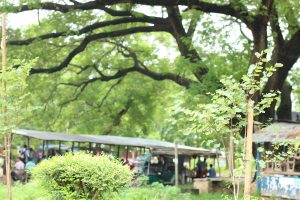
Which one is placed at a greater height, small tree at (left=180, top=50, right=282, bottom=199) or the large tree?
the large tree

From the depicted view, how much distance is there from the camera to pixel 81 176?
25.8 ft

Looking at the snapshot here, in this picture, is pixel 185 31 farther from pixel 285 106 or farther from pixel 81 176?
pixel 81 176

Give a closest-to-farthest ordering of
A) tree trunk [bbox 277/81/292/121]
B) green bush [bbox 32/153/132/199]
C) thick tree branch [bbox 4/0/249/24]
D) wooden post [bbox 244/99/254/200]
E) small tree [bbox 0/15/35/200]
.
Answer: wooden post [bbox 244/99/254/200], green bush [bbox 32/153/132/199], small tree [bbox 0/15/35/200], thick tree branch [bbox 4/0/249/24], tree trunk [bbox 277/81/292/121]

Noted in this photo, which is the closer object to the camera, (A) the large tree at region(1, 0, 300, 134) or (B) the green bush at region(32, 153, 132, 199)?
(B) the green bush at region(32, 153, 132, 199)

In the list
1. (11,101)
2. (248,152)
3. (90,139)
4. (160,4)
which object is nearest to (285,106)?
(90,139)

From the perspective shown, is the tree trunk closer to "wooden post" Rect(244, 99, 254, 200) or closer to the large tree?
the large tree

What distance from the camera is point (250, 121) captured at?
672 cm

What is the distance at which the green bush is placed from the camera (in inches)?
309

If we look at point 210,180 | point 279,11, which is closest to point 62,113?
point 210,180

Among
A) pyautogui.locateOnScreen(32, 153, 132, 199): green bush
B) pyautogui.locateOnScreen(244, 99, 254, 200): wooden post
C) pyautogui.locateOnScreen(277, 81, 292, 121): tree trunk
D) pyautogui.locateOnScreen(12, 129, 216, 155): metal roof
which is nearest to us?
pyautogui.locateOnScreen(244, 99, 254, 200): wooden post

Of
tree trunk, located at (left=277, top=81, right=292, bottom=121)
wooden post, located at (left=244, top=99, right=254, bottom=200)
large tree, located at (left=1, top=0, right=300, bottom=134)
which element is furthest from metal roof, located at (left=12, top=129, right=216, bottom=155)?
wooden post, located at (left=244, top=99, right=254, bottom=200)

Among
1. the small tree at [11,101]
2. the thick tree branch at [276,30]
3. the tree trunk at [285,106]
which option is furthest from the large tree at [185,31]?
the small tree at [11,101]

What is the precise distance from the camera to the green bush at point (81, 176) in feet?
25.8

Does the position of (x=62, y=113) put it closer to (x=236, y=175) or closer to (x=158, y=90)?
(x=158, y=90)
